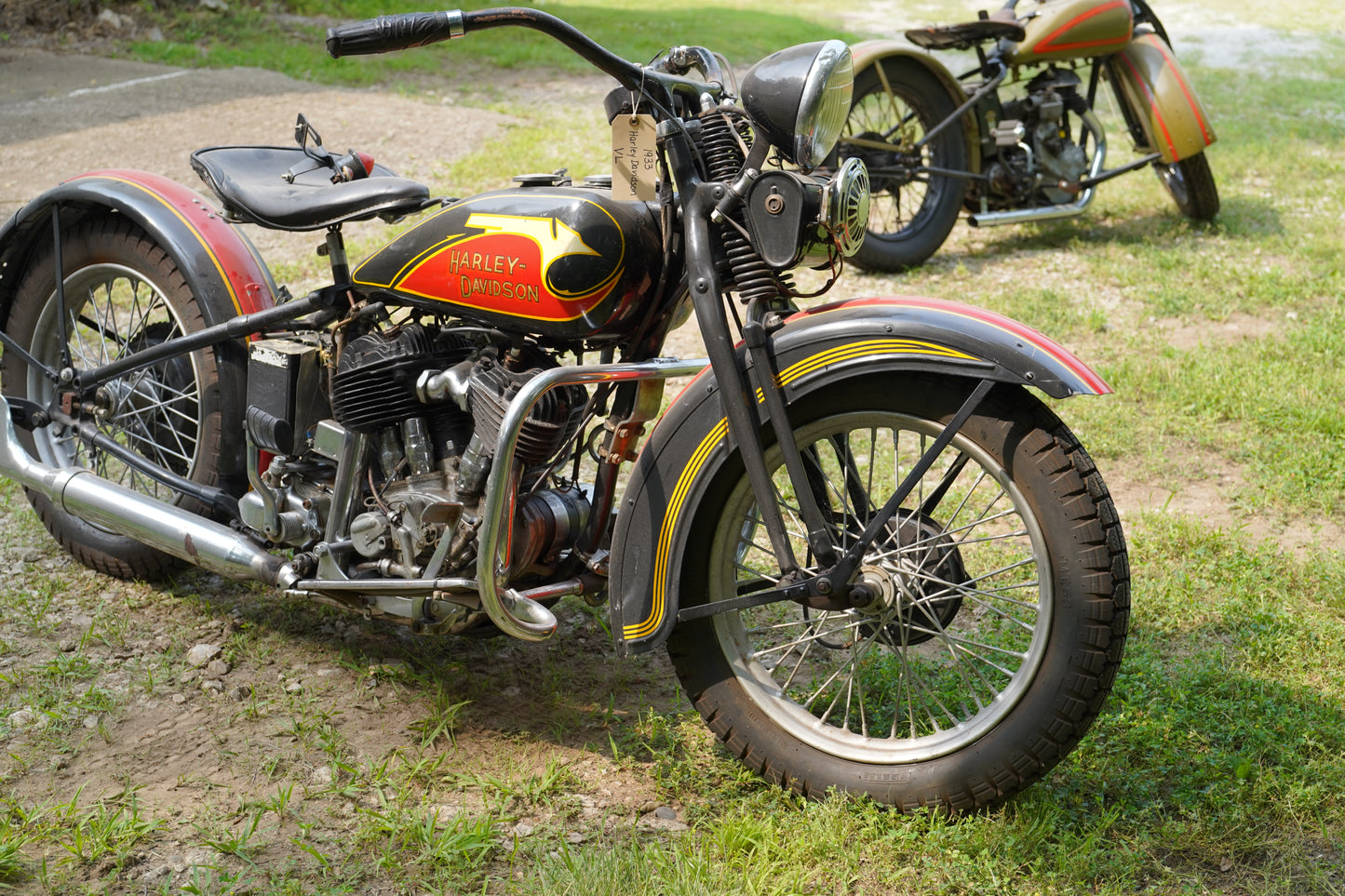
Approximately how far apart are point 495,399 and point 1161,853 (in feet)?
5.54

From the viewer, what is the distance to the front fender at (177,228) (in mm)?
3123

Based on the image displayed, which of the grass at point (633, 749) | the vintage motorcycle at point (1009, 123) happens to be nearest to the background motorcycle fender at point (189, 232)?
the grass at point (633, 749)

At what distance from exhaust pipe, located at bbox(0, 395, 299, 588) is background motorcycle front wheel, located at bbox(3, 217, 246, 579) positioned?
15 centimetres

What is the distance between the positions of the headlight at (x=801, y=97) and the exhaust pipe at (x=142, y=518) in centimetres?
159

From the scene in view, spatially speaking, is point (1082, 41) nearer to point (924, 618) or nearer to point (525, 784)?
point (924, 618)

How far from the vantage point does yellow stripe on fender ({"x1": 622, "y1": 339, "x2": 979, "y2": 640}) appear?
88.1 inches

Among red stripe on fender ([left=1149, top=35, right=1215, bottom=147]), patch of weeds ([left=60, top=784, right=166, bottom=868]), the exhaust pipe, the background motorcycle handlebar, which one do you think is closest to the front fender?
the exhaust pipe

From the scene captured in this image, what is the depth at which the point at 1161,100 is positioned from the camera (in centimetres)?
689

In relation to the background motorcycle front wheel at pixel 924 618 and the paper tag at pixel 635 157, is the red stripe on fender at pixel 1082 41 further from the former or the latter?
the paper tag at pixel 635 157

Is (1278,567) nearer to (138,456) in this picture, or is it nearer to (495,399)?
(495,399)

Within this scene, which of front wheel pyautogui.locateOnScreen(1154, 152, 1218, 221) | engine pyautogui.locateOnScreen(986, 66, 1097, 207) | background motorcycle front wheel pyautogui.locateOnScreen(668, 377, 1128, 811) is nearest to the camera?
background motorcycle front wheel pyautogui.locateOnScreen(668, 377, 1128, 811)

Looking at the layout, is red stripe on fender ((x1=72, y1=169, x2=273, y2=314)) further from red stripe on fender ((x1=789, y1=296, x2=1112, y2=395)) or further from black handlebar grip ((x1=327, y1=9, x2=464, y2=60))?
red stripe on fender ((x1=789, y1=296, x2=1112, y2=395))

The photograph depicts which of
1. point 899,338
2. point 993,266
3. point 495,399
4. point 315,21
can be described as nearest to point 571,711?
point 495,399

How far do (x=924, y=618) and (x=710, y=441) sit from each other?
0.70 m
